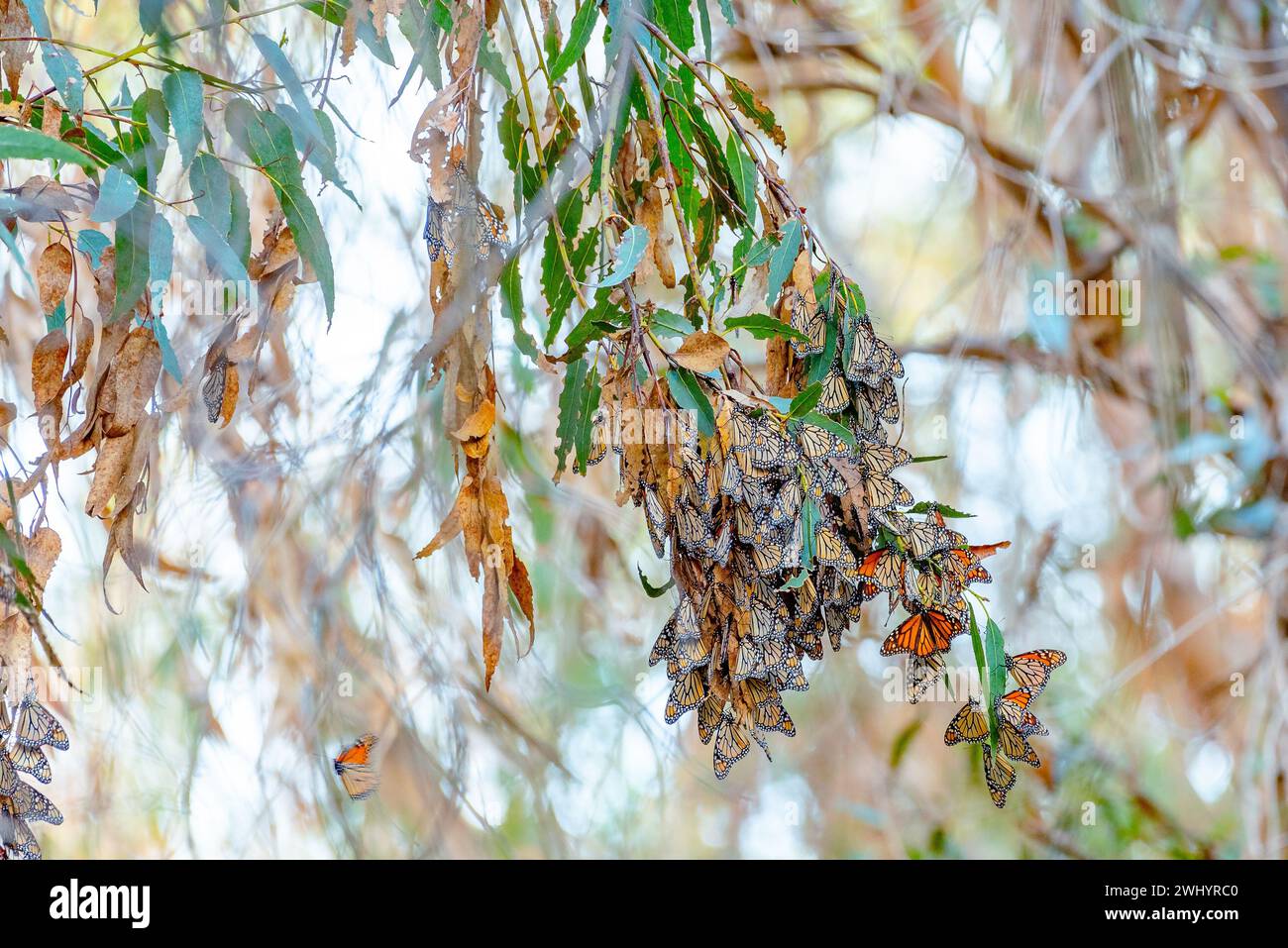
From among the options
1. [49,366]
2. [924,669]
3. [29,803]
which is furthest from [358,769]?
[924,669]

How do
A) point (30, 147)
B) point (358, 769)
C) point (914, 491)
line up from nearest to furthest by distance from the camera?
point (30, 147) → point (358, 769) → point (914, 491)

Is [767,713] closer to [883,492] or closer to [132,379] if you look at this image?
[883,492]

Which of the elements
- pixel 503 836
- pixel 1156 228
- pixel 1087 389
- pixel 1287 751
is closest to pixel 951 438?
pixel 1087 389

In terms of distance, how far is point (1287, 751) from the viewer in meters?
1.77

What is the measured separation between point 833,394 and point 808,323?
0.05m

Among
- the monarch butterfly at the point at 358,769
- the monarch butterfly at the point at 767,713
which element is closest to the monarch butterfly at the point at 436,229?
the monarch butterfly at the point at 767,713

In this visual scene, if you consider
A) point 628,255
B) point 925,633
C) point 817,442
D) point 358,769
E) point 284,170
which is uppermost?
point 284,170

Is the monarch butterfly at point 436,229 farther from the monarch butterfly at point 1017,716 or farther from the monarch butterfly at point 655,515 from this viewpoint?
the monarch butterfly at point 1017,716

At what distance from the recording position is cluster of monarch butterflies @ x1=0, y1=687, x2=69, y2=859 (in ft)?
1.98

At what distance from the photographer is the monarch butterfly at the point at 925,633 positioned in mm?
590

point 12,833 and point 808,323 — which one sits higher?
point 808,323

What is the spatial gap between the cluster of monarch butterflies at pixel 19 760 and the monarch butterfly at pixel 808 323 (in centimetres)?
49

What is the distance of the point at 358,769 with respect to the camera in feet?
4.87

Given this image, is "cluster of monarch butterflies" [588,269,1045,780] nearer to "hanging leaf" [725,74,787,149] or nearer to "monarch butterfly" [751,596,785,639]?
"monarch butterfly" [751,596,785,639]
